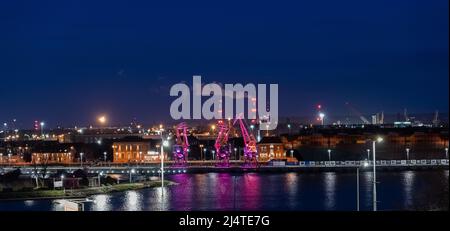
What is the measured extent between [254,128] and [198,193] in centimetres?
1643

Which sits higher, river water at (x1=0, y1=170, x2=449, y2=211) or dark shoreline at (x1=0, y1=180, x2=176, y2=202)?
dark shoreline at (x1=0, y1=180, x2=176, y2=202)

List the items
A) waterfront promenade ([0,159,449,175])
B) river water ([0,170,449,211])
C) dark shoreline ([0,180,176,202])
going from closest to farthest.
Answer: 1. river water ([0,170,449,211])
2. dark shoreline ([0,180,176,202])
3. waterfront promenade ([0,159,449,175])

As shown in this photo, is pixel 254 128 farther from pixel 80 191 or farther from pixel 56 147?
pixel 80 191

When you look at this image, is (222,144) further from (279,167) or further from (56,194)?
(56,194)

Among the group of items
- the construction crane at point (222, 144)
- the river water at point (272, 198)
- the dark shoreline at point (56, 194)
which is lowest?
the river water at point (272, 198)

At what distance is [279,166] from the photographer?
1756cm

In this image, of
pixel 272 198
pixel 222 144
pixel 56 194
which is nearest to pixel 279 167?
pixel 222 144

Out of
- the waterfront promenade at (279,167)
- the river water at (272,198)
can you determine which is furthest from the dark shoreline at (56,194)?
the waterfront promenade at (279,167)

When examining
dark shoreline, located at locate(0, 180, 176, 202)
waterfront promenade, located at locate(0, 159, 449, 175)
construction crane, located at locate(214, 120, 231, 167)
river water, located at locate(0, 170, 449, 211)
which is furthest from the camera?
construction crane, located at locate(214, 120, 231, 167)

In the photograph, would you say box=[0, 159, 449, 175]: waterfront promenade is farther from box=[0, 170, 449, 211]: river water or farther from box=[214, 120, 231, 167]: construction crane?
box=[0, 170, 449, 211]: river water

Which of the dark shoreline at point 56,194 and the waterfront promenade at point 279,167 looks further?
the waterfront promenade at point 279,167

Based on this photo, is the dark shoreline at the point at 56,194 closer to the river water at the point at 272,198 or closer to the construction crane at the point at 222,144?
the river water at the point at 272,198

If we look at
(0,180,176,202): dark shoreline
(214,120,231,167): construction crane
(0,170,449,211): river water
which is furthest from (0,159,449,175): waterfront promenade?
(0,180,176,202): dark shoreline
